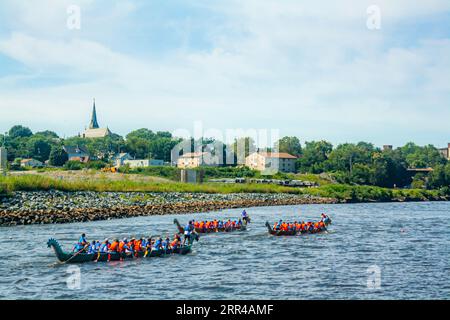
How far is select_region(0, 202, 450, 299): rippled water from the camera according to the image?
30.4 metres

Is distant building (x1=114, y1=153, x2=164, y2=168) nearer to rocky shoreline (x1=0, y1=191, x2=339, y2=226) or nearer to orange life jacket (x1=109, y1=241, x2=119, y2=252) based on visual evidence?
rocky shoreline (x1=0, y1=191, x2=339, y2=226)

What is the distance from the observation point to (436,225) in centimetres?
6919

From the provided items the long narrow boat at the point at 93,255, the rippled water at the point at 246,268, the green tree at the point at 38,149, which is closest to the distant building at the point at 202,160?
the green tree at the point at 38,149

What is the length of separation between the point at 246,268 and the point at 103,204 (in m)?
43.2

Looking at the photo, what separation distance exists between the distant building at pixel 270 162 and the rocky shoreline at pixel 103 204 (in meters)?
55.4

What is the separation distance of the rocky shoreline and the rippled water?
198 inches

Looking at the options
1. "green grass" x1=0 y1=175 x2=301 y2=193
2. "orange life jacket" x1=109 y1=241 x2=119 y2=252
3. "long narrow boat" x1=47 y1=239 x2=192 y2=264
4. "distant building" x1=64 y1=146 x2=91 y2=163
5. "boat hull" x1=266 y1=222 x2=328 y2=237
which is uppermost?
"distant building" x1=64 y1=146 x2=91 y2=163

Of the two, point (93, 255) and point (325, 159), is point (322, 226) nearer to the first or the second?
point (93, 255)

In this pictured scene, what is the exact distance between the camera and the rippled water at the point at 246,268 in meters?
30.4

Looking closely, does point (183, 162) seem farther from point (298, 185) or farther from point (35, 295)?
point (35, 295)

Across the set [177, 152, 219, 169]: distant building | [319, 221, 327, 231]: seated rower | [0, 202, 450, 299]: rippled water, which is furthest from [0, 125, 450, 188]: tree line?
[0, 202, 450, 299]: rippled water

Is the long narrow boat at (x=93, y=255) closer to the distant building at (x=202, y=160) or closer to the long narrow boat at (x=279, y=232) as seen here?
the long narrow boat at (x=279, y=232)

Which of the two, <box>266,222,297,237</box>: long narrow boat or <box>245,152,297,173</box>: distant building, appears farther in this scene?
<box>245,152,297,173</box>: distant building
